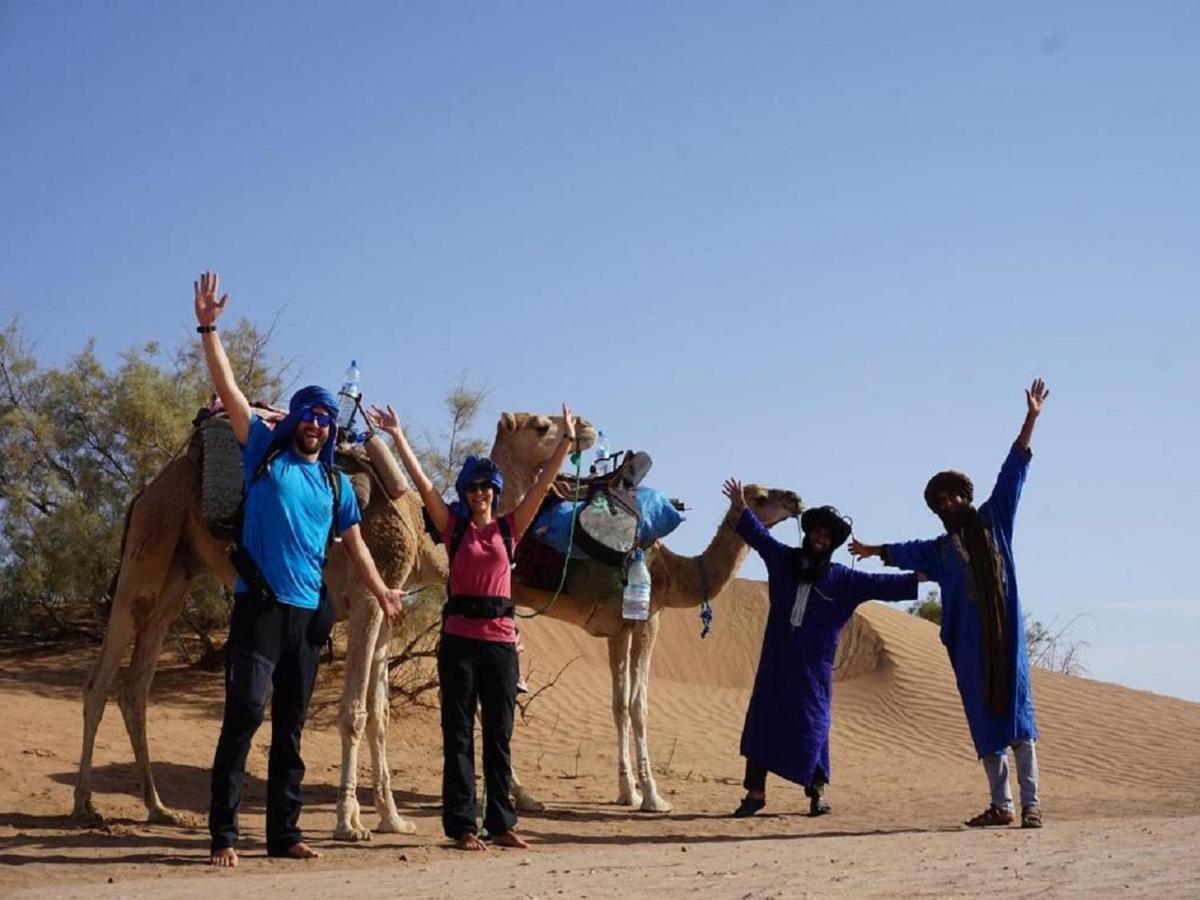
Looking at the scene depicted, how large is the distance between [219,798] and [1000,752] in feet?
15.8

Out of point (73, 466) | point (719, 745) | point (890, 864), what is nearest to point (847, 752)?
point (719, 745)

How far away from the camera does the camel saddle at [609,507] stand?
420 inches

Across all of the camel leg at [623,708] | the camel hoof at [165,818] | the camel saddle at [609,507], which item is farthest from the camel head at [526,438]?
the camel hoof at [165,818]

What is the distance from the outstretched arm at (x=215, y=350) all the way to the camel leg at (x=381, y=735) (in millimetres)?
2186

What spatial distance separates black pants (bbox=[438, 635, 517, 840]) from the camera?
7.48 metres

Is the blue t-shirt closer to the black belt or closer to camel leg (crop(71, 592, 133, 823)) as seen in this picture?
the black belt

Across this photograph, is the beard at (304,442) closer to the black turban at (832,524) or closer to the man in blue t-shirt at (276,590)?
the man in blue t-shirt at (276,590)

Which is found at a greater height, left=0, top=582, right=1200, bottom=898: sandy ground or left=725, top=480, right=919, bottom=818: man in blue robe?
left=725, top=480, right=919, bottom=818: man in blue robe

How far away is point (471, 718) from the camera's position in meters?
7.58

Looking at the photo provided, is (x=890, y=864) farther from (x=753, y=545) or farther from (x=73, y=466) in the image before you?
(x=73, y=466)

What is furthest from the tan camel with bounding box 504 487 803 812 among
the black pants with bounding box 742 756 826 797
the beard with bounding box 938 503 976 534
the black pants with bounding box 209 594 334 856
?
the black pants with bounding box 209 594 334 856

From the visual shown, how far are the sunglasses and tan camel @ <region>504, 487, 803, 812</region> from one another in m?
3.95

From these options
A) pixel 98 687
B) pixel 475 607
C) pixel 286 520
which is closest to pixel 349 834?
pixel 475 607

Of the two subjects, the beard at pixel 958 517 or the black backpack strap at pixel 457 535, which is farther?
the beard at pixel 958 517
